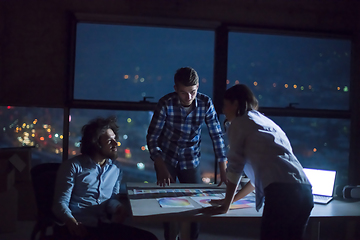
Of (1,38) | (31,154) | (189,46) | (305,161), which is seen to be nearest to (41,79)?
(1,38)

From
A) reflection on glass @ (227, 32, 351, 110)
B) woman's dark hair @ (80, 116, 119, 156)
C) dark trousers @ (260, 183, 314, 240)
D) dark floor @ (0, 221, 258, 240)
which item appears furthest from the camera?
reflection on glass @ (227, 32, 351, 110)

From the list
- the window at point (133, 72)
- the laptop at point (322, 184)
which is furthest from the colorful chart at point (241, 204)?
the window at point (133, 72)

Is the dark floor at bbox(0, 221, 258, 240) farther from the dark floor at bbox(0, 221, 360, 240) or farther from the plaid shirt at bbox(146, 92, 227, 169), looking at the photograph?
the plaid shirt at bbox(146, 92, 227, 169)

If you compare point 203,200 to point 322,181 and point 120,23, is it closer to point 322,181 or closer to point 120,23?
point 322,181

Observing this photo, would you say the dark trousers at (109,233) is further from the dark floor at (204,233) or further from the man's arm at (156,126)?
the dark floor at (204,233)

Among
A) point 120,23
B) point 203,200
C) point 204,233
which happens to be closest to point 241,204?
point 203,200

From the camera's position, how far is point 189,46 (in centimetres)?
346

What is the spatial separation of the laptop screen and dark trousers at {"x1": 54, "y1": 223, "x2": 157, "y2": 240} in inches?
44.0

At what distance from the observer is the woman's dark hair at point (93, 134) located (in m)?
1.90

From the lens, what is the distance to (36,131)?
313cm

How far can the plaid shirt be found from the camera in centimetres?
218

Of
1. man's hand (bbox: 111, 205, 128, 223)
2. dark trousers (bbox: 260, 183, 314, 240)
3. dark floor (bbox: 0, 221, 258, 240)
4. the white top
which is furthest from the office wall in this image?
dark trousers (bbox: 260, 183, 314, 240)

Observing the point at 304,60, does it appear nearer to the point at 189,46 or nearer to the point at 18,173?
the point at 189,46

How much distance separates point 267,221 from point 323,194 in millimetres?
860
